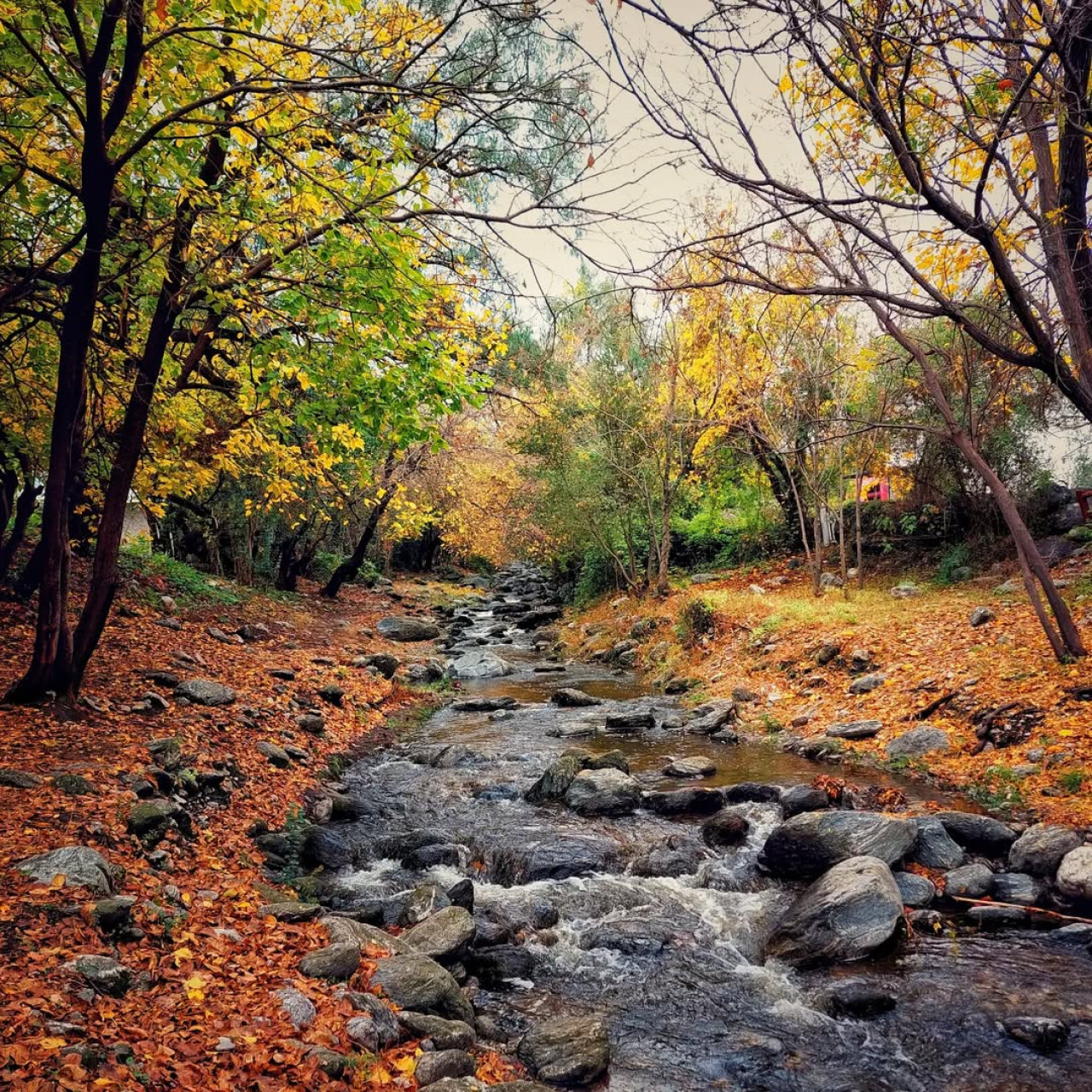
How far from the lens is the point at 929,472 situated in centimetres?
1620

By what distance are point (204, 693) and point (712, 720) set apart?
7.41 m

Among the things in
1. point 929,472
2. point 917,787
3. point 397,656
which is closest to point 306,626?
point 397,656

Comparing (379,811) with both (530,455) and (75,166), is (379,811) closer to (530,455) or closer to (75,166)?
(75,166)

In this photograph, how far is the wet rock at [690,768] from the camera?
881cm

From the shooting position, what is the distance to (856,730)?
913 cm

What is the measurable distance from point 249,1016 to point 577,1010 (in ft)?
6.99

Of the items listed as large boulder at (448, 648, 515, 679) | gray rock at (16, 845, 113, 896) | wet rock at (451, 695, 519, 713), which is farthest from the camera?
large boulder at (448, 648, 515, 679)

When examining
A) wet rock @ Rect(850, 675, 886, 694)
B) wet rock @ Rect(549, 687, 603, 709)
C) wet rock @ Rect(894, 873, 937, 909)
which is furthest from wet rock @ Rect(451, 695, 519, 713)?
wet rock @ Rect(894, 873, 937, 909)

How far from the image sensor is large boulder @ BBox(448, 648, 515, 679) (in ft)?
54.3

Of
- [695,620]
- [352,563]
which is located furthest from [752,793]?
[352,563]

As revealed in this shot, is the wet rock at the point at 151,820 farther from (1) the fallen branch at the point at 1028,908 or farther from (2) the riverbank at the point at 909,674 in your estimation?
(2) the riverbank at the point at 909,674

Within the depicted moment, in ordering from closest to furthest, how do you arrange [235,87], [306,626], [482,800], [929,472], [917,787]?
[235,87]
[917,787]
[482,800]
[929,472]
[306,626]

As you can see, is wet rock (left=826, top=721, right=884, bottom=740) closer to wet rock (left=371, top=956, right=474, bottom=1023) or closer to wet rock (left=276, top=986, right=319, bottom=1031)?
wet rock (left=371, top=956, right=474, bottom=1023)

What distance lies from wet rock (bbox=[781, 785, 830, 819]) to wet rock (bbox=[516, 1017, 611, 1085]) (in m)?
3.74
